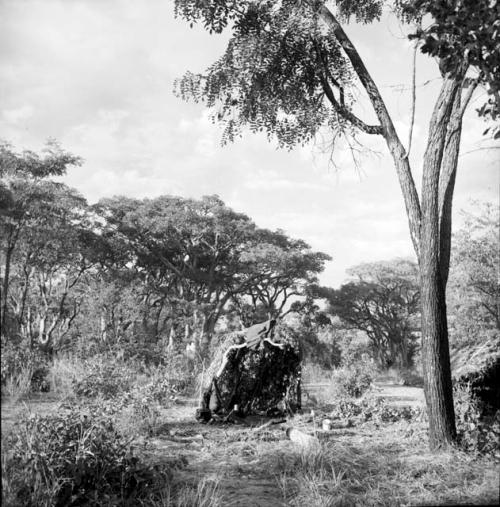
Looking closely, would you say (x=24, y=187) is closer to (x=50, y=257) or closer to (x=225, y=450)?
(x=50, y=257)

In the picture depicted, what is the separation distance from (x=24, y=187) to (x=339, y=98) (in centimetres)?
1261

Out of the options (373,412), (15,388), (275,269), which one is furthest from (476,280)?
(15,388)

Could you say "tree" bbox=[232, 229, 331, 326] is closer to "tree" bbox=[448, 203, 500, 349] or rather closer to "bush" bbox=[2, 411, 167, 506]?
"tree" bbox=[448, 203, 500, 349]

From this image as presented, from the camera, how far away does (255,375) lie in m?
9.65

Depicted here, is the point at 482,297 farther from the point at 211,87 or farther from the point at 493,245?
the point at 211,87

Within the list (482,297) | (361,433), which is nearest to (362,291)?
(482,297)

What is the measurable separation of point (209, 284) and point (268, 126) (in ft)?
54.0

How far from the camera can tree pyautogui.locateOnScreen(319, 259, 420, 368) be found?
99.0 feet

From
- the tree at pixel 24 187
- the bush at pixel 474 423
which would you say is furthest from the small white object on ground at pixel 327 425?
the tree at pixel 24 187

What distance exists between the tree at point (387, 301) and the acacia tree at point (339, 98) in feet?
73.4

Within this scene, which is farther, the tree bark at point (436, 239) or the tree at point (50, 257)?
the tree at point (50, 257)

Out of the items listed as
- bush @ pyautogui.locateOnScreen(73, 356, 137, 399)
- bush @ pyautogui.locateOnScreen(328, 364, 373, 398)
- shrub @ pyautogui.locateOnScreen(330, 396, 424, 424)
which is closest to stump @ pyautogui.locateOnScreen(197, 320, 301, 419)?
shrub @ pyautogui.locateOnScreen(330, 396, 424, 424)

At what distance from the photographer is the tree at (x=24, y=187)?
1612cm

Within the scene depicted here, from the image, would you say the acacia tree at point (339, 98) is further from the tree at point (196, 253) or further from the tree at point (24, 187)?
the tree at point (196, 253)
